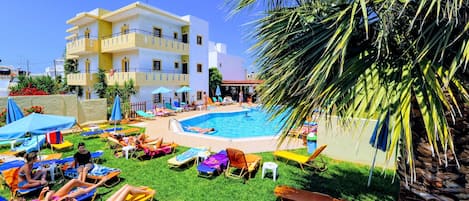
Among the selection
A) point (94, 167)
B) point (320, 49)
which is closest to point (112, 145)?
point (94, 167)

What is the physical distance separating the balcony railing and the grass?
15.1m

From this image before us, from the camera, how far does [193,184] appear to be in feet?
22.7

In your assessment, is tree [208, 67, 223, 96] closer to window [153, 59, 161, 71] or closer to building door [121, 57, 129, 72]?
window [153, 59, 161, 71]

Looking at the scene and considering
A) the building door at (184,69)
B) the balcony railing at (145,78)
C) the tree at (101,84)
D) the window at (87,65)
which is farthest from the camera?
the building door at (184,69)

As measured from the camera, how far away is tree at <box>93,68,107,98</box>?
2377 cm

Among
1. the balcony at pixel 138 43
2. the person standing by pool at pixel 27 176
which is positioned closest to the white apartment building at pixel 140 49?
the balcony at pixel 138 43

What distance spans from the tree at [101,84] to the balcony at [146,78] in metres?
0.43

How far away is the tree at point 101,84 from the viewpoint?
78.0 ft

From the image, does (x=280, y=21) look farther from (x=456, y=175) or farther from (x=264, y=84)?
(x=456, y=175)

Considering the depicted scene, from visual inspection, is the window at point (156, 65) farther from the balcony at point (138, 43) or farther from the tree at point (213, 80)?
the tree at point (213, 80)

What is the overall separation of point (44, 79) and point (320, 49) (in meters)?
32.7

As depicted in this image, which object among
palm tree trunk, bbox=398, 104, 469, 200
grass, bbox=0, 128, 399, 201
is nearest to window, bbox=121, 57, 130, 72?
grass, bbox=0, 128, 399, 201

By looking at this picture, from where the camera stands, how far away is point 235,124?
70.5 ft

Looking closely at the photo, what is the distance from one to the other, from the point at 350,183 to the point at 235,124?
48.9 ft
